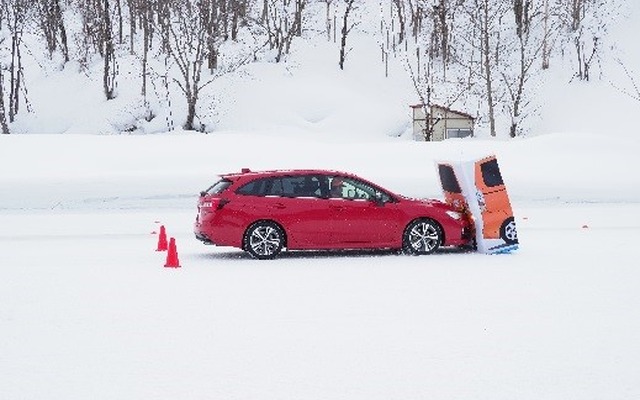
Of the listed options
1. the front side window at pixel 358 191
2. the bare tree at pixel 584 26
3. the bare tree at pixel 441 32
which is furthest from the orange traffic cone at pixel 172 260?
the bare tree at pixel 441 32

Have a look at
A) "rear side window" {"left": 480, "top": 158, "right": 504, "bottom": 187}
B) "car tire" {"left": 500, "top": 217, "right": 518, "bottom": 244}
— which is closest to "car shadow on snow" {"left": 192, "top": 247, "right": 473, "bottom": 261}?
"car tire" {"left": 500, "top": 217, "right": 518, "bottom": 244}

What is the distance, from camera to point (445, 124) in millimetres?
52688

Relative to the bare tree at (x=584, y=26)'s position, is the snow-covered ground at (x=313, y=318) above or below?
below

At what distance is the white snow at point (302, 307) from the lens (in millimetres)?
6801

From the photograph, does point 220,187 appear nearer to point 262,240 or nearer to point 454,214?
point 262,240

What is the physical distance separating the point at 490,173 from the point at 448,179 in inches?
38.7

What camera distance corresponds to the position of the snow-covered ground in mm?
6742

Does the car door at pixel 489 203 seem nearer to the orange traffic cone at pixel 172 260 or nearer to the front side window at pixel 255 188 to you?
the front side window at pixel 255 188

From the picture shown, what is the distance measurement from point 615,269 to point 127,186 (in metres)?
18.9

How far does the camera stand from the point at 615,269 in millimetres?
13203

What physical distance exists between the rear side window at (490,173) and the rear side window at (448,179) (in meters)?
0.59

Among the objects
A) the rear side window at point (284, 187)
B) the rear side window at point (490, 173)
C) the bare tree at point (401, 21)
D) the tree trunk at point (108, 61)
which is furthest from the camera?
the bare tree at point (401, 21)

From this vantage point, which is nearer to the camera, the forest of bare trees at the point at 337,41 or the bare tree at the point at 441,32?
the forest of bare trees at the point at 337,41

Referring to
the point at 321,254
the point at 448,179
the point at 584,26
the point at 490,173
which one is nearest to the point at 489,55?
the point at 584,26
